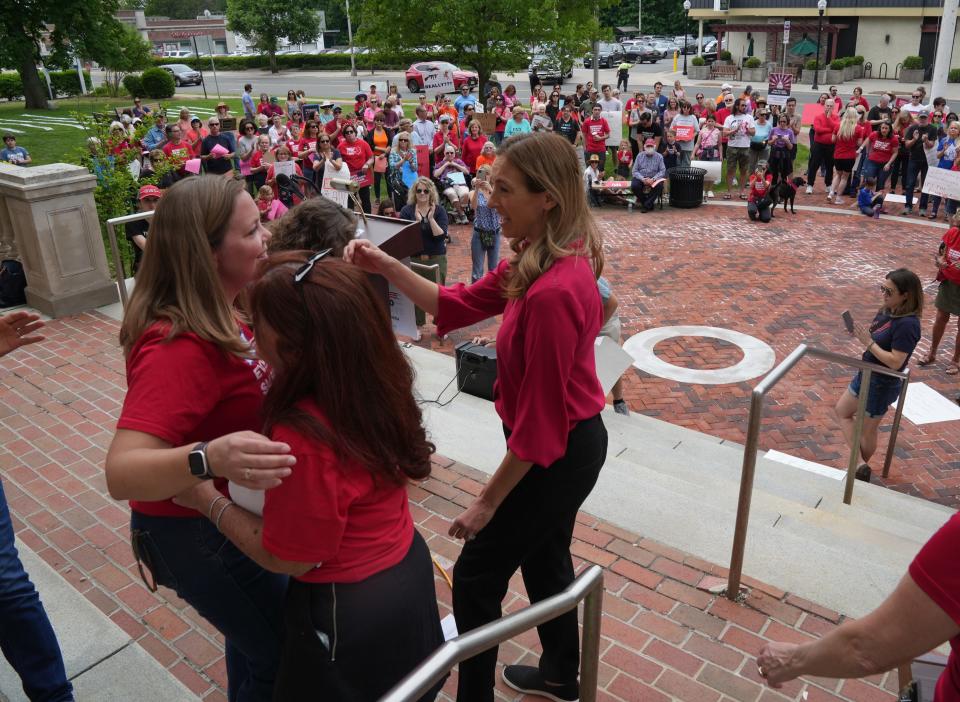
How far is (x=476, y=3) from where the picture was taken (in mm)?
22219

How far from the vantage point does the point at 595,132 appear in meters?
18.4

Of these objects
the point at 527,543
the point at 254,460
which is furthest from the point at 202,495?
the point at 527,543

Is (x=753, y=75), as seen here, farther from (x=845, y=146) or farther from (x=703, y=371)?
(x=703, y=371)

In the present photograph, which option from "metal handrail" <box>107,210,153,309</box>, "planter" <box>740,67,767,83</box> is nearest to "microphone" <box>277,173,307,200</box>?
"metal handrail" <box>107,210,153,309</box>

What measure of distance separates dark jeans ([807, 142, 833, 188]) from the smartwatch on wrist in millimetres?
17833

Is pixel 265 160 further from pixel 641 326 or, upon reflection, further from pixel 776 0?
pixel 776 0

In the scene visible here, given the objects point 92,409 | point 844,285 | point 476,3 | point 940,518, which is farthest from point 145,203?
point 476,3

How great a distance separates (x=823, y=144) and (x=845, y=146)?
3.16ft

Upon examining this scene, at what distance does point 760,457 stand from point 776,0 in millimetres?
45399

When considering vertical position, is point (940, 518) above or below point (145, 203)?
below

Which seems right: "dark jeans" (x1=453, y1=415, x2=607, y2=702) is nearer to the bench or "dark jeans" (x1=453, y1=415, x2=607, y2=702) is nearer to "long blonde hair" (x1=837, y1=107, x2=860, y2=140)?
"long blonde hair" (x1=837, y1=107, x2=860, y2=140)

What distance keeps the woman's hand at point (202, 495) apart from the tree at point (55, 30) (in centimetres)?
4220

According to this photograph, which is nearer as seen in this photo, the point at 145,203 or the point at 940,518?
the point at 940,518

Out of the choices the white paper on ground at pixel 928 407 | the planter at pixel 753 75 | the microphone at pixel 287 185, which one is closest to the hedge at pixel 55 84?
the planter at pixel 753 75
